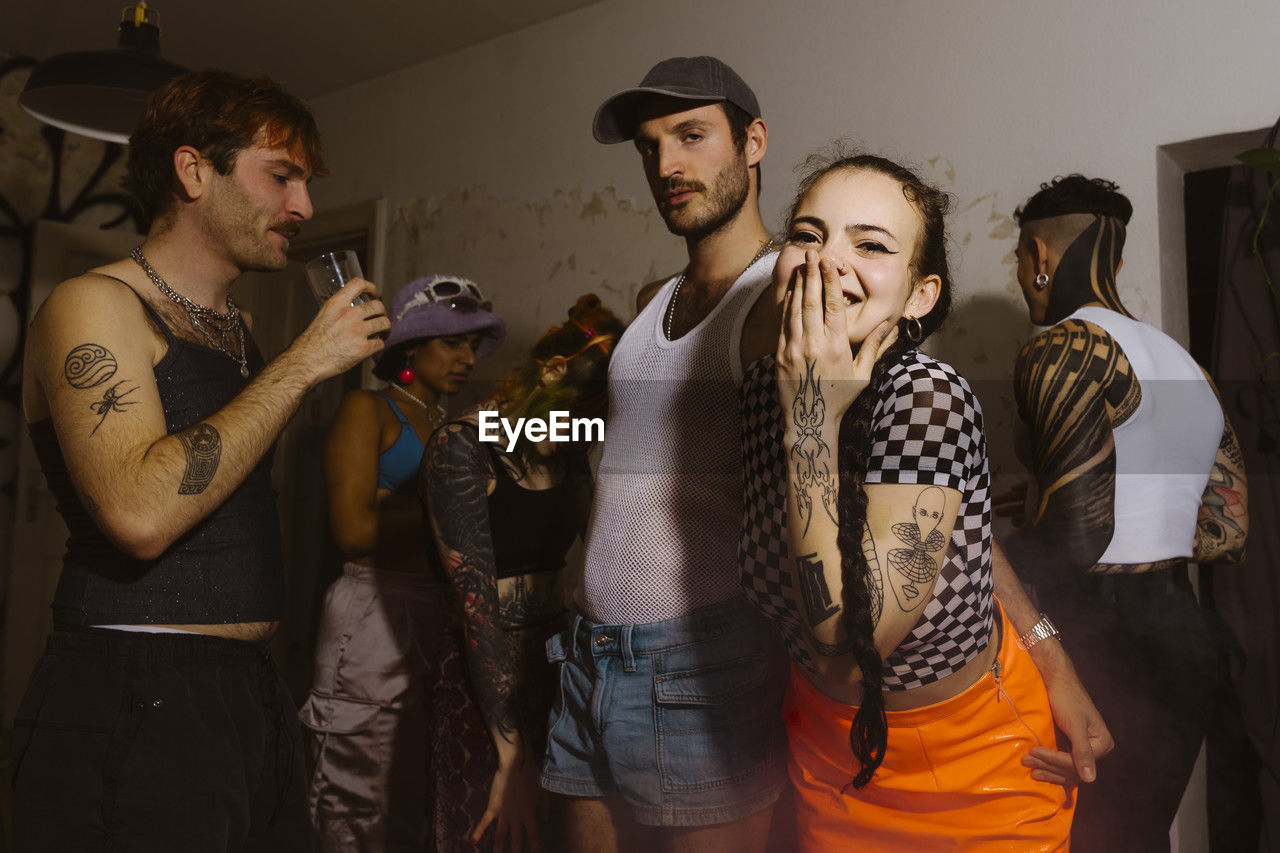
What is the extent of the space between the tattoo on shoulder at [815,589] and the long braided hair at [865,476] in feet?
0.04

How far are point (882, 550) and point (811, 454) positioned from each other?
74mm

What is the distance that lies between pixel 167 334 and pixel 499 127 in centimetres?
66

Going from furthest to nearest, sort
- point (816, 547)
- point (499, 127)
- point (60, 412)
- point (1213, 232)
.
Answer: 1. point (499, 127)
2. point (1213, 232)
3. point (60, 412)
4. point (816, 547)

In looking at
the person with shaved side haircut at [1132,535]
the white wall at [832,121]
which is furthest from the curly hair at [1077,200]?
the person with shaved side haircut at [1132,535]

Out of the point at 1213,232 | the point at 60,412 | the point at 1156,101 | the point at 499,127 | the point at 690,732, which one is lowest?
the point at 690,732

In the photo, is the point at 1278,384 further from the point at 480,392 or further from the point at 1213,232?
the point at 480,392

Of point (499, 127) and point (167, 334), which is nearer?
point (167, 334)

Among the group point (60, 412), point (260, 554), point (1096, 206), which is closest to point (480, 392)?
point (260, 554)

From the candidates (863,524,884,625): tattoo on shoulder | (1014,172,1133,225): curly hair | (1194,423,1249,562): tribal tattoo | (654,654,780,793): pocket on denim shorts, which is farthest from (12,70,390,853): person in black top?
(1194,423,1249,562): tribal tattoo

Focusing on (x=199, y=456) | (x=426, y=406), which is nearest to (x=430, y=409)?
(x=426, y=406)

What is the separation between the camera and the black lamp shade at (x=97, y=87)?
1134 mm

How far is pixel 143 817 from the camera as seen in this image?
2.32 feet

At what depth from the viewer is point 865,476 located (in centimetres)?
55

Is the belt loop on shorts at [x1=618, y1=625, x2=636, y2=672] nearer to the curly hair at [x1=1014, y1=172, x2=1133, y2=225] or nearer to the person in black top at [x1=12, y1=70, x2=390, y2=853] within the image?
the person in black top at [x1=12, y1=70, x2=390, y2=853]
